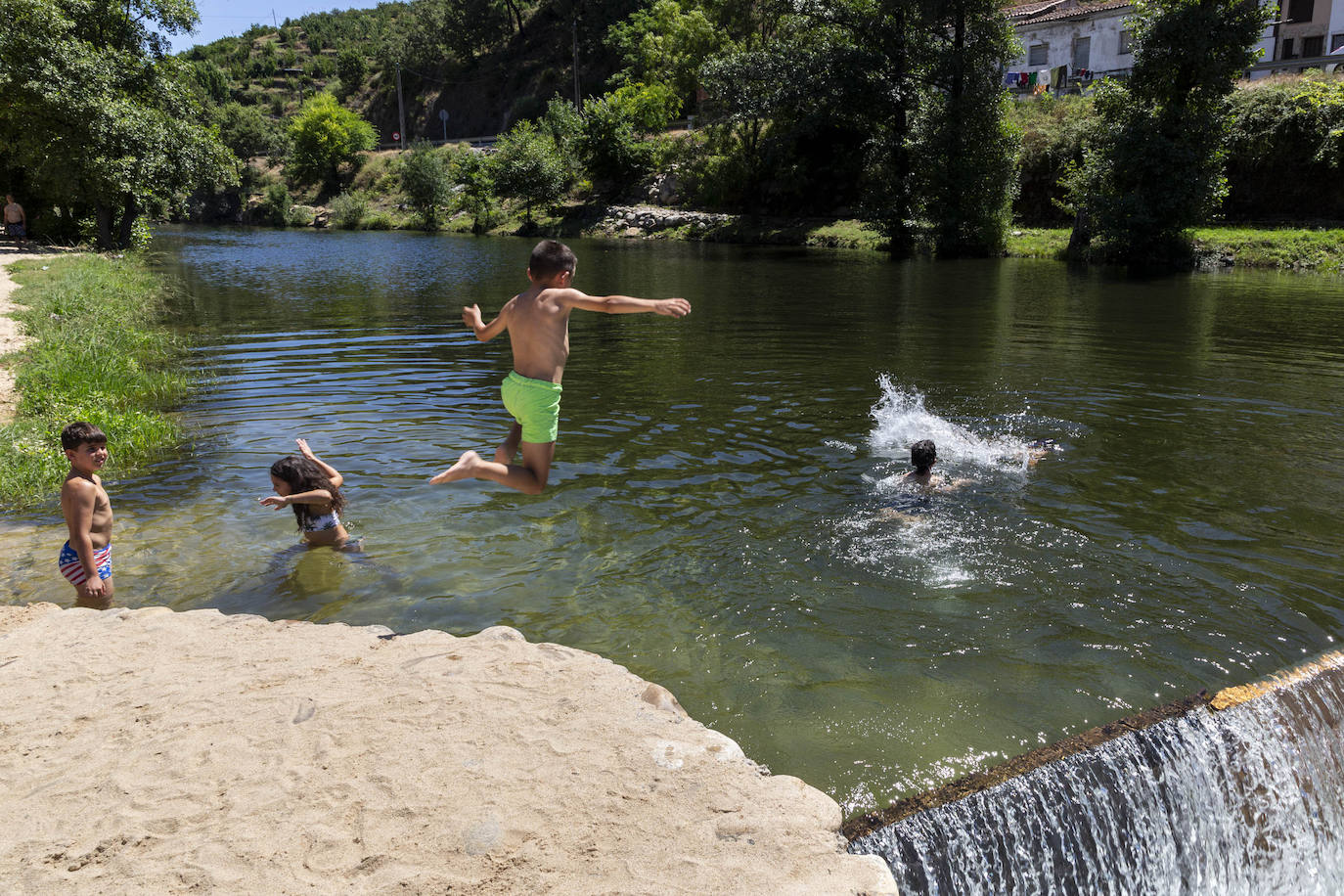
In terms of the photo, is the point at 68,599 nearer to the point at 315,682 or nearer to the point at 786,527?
the point at 315,682

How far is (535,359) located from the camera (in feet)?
23.6

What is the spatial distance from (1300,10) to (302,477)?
62189 mm

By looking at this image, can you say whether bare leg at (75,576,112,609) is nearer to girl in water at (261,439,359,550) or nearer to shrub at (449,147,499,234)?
girl in water at (261,439,359,550)

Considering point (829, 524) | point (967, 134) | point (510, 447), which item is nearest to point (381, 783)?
point (510, 447)

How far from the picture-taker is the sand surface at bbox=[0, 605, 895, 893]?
3.89 meters

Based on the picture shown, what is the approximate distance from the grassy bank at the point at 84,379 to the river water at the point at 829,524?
27.3 inches

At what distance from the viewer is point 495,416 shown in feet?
43.9

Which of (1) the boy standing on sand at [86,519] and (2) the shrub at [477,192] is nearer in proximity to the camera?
(1) the boy standing on sand at [86,519]

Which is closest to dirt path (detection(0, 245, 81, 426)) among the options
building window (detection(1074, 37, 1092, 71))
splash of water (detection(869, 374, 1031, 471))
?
splash of water (detection(869, 374, 1031, 471))

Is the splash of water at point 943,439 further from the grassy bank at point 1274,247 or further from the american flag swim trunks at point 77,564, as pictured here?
the grassy bank at point 1274,247

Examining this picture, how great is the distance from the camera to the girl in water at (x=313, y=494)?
8.11 metres

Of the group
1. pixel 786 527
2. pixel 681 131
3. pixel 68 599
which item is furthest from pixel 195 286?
pixel 681 131

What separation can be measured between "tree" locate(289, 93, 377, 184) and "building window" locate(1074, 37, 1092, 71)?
7233 cm

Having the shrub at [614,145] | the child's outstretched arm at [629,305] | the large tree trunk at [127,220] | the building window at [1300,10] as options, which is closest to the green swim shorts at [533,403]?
the child's outstretched arm at [629,305]
